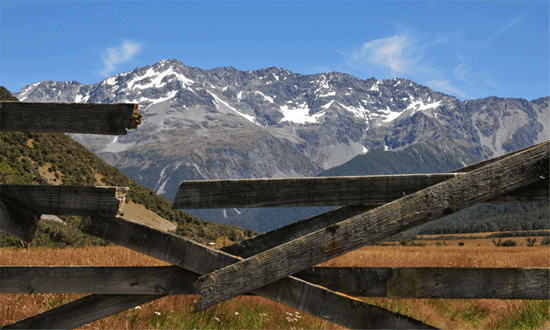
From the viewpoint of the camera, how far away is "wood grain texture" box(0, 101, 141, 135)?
3.37 metres

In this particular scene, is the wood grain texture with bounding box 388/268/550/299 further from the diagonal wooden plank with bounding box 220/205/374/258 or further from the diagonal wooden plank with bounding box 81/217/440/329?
the diagonal wooden plank with bounding box 220/205/374/258

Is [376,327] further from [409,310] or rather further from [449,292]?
[409,310]

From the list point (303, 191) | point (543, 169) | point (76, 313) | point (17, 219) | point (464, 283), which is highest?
point (543, 169)

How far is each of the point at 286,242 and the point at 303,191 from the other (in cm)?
51

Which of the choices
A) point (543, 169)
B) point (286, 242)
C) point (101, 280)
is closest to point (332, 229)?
point (286, 242)

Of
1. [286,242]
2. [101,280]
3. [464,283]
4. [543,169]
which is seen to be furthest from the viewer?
[101,280]

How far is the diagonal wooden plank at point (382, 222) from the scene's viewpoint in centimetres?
301

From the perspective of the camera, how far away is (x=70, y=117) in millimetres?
3496

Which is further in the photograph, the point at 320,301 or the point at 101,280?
the point at 101,280

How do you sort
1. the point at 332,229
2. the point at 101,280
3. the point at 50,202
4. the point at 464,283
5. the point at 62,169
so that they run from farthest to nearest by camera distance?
the point at 62,169 < the point at 101,280 < the point at 50,202 < the point at 464,283 < the point at 332,229

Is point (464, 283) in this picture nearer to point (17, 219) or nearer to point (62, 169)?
point (17, 219)

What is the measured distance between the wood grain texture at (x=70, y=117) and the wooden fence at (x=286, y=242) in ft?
A: 0.03

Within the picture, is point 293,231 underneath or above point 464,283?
above

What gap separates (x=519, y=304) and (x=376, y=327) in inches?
149
